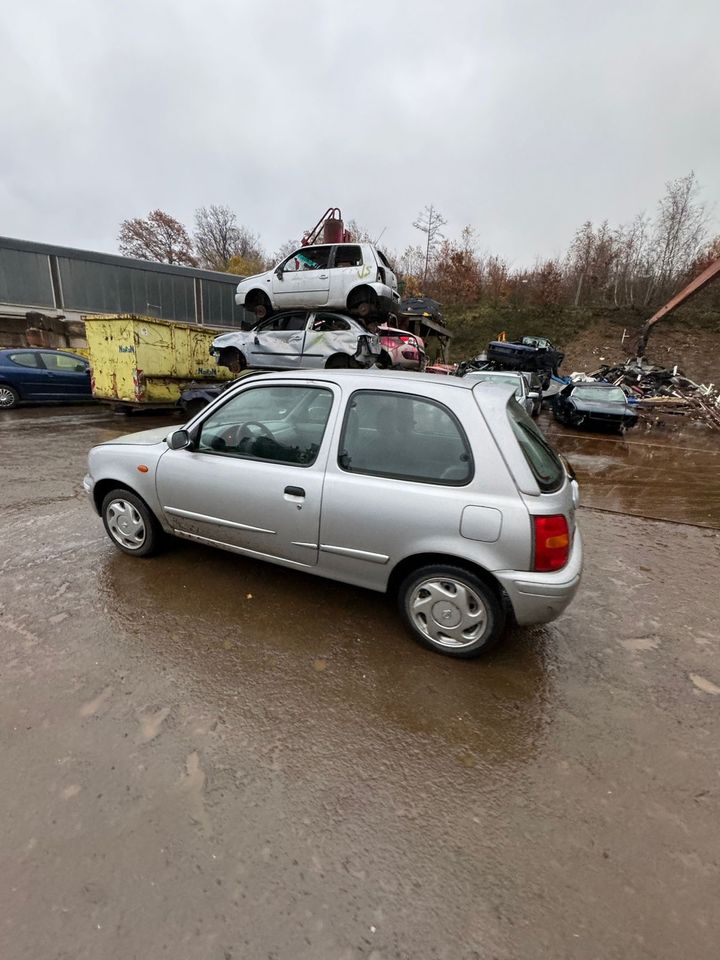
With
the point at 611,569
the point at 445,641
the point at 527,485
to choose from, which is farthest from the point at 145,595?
the point at 611,569

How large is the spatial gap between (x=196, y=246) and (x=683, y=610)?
49211 millimetres

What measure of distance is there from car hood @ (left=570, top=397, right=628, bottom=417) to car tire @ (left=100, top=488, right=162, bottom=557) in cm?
1171

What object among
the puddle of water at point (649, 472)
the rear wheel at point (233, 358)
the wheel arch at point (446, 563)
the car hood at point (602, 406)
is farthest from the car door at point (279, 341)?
the car hood at point (602, 406)

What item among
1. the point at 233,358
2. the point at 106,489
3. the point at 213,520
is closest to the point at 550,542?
the point at 213,520

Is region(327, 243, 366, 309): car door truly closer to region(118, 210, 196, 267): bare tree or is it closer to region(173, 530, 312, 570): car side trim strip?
region(173, 530, 312, 570): car side trim strip

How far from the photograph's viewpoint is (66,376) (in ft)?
37.3

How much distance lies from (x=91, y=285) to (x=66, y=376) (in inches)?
278

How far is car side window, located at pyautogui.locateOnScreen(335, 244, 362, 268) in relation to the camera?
29.5ft

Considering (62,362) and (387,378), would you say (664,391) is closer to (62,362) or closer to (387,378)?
(387,378)

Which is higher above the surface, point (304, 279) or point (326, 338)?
point (304, 279)

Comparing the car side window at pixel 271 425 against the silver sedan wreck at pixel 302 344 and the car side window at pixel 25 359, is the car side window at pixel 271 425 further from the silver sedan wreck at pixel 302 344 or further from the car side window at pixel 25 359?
the car side window at pixel 25 359

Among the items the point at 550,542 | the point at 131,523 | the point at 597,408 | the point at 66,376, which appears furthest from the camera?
the point at 597,408

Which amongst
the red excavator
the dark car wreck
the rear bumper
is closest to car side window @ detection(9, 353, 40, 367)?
the rear bumper

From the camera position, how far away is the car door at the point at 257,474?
9.35 ft
